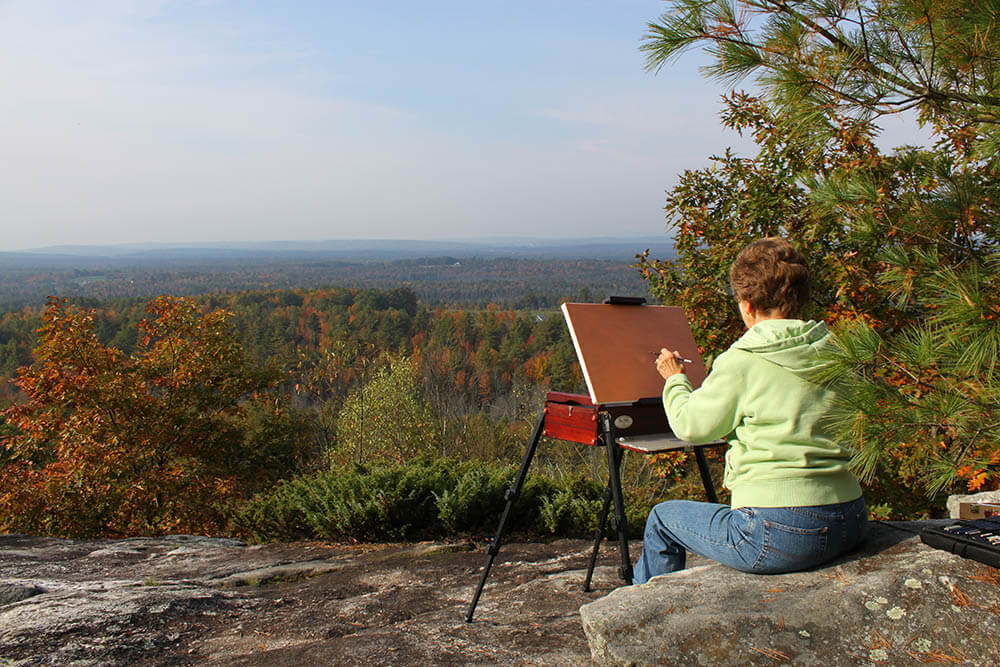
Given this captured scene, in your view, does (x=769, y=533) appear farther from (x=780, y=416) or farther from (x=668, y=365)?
(x=668, y=365)

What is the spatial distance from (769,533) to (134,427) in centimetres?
1064

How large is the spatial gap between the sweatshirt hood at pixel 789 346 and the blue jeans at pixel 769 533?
50 centimetres

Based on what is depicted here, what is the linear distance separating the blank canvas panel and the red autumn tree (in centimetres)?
785

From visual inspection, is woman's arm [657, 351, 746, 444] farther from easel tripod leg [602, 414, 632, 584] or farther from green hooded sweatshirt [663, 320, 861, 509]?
easel tripod leg [602, 414, 632, 584]

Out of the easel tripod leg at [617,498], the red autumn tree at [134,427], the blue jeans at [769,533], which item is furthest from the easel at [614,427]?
the red autumn tree at [134,427]

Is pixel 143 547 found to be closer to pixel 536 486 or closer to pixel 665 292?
pixel 536 486

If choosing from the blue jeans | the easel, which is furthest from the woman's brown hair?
the easel

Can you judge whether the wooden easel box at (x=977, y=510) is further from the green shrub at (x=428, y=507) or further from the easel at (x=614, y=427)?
the green shrub at (x=428, y=507)

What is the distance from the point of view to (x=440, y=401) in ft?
64.6

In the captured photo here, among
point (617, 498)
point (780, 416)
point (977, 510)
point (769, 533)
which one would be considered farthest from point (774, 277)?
point (977, 510)

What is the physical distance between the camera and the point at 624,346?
12.1 ft

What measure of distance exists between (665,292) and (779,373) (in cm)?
498

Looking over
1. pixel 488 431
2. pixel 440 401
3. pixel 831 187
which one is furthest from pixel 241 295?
pixel 831 187

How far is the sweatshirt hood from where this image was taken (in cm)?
253
